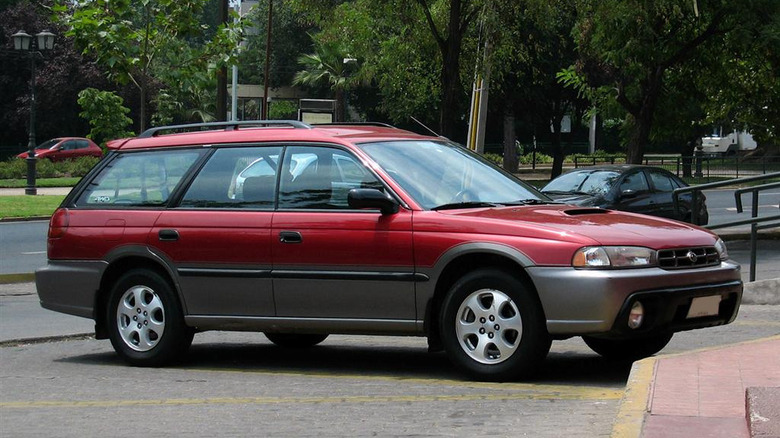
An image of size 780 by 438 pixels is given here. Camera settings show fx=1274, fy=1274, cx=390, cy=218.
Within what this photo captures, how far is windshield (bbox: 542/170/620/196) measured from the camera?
21.4 metres

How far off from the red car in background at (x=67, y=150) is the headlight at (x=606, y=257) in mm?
45240

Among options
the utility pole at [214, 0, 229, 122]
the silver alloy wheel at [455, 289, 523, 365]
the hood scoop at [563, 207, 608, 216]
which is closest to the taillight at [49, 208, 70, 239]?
the silver alloy wheel at [455, 289, 523, 365]

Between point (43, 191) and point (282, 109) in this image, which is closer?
point (43, 191)

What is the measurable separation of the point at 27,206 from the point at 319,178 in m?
23.6

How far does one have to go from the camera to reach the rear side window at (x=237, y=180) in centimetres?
906

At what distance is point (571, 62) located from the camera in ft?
154

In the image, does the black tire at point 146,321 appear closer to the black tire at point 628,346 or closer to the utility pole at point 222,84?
the black tire at point 628,346

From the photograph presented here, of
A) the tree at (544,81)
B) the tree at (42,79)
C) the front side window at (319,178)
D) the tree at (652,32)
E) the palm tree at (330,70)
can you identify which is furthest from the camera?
the palm tree at (330,70)

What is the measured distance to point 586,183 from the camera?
21.7 meters

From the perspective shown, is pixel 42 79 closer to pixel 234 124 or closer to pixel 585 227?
pixel 234 124

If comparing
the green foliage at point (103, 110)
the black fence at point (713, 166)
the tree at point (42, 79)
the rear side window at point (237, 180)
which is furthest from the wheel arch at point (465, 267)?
the tree at point (42, 79)

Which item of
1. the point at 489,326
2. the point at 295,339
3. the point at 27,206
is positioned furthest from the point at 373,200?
the point at 27,206

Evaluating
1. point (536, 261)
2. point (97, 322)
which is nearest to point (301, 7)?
point (97, 322)

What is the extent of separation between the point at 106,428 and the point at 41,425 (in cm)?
43
